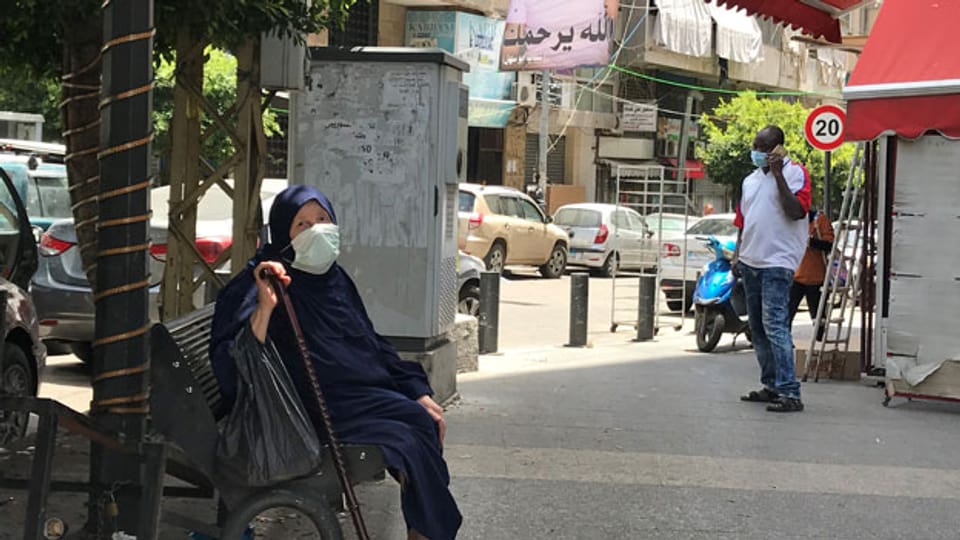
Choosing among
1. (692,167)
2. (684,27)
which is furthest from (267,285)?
(692,167)

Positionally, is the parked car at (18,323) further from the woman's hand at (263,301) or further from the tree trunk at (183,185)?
the woman's hand at (263,301)

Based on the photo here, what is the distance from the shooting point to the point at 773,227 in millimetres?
8086

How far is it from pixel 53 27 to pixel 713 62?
37.0m

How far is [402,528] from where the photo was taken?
17.8 ft

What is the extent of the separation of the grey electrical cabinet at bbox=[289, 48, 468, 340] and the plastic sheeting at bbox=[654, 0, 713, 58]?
28.6 metres

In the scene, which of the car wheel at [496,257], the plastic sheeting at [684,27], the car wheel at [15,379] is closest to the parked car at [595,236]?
the car wheel at [496,257]

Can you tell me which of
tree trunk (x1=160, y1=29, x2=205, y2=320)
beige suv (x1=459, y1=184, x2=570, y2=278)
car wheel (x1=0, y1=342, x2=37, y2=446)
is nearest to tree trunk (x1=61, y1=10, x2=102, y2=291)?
car wheel (x1=0, y1=342, x2=37, y2=446)

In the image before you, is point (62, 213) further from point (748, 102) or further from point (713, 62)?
point (713, 62)

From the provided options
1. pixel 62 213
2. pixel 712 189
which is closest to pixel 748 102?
pixel 712 189

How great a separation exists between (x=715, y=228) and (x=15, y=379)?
1456cm

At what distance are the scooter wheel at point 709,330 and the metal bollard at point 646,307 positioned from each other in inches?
49.7

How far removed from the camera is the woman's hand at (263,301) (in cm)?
412

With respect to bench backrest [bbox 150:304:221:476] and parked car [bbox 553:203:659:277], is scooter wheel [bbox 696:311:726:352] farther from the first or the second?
parked car [bbox 553:203:659:277]

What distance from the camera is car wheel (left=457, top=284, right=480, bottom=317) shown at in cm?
1325
